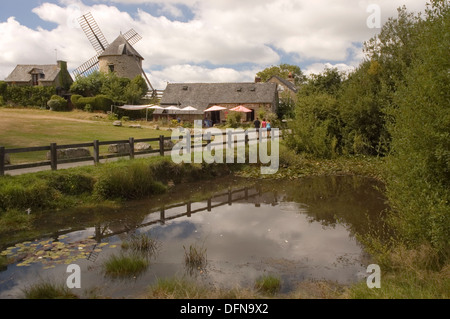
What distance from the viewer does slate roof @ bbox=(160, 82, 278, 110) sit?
41.4 m

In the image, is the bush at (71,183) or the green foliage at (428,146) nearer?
the green foliage at (428,146)

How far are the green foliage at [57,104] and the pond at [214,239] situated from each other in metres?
32.1

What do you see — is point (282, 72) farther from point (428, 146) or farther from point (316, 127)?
point (428, 146)

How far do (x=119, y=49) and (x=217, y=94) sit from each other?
578 inches

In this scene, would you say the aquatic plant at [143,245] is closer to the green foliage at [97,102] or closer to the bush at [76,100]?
the green foliage at [97,102]

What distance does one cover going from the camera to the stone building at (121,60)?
45.8 meters

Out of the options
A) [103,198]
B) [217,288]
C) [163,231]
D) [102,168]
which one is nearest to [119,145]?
[102,168]

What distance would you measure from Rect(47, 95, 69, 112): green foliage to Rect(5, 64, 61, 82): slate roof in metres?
4.87

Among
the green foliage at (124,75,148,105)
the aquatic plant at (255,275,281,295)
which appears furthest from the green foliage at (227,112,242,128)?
the aquatic plant at (255,275,281,295)

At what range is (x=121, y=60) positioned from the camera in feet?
151

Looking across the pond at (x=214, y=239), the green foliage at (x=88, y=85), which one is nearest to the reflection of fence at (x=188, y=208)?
the pond at (x=214, y=239)

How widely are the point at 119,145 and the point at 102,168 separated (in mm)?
4044

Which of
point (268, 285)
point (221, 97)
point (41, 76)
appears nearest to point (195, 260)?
point (268, 285)

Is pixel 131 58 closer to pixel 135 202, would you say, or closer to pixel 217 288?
pixel 135 202
